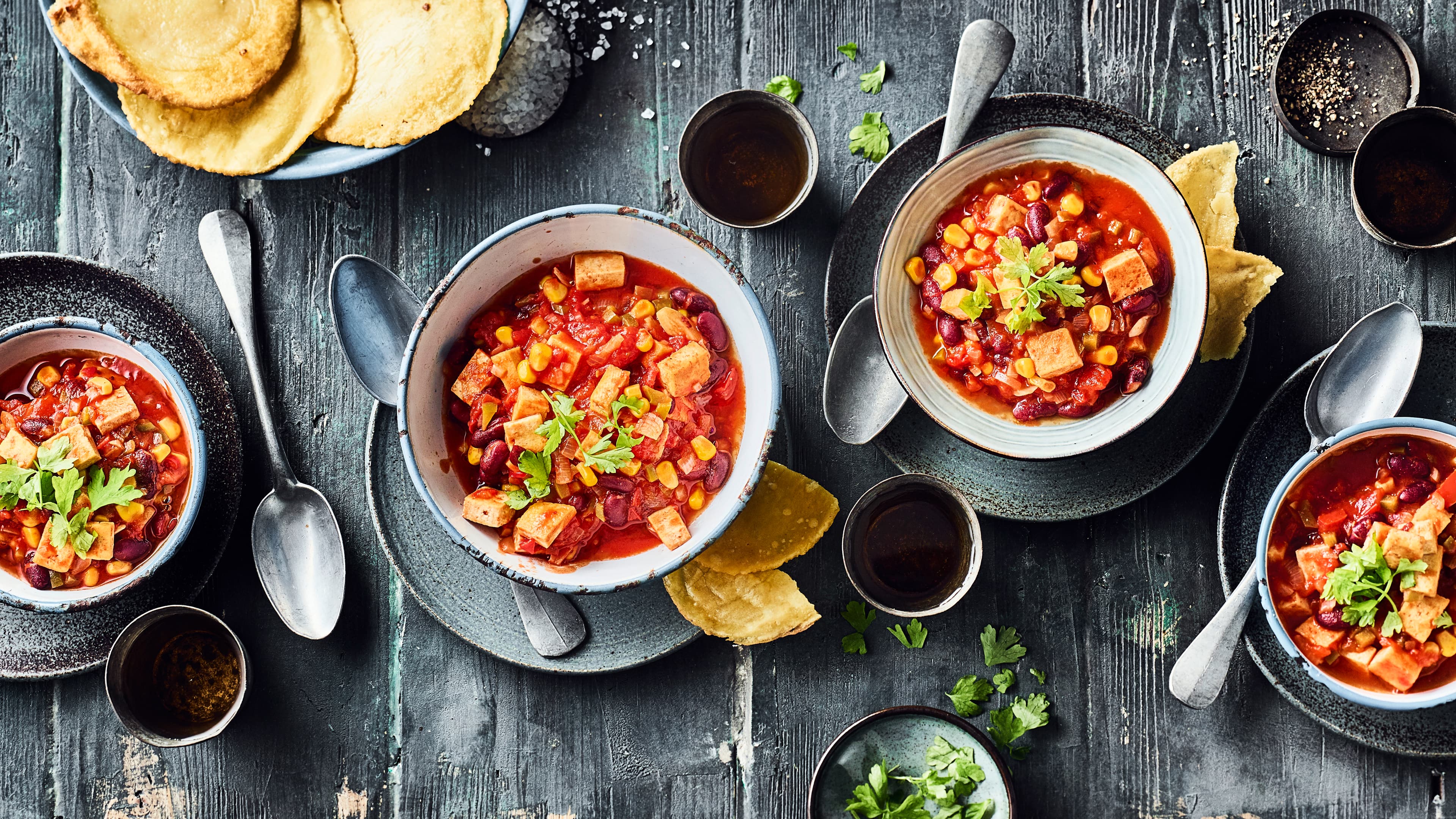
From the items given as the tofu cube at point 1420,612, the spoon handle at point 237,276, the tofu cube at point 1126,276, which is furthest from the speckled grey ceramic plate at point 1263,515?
the spoon handle at point 237,276

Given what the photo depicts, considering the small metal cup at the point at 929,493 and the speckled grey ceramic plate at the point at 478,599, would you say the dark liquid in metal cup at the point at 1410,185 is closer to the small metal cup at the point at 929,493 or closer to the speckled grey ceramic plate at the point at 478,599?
the small metal cup at the point at 929,493

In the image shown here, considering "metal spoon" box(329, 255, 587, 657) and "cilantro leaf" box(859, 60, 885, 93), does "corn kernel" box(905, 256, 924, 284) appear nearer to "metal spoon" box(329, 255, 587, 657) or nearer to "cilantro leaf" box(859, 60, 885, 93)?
"cilantro leaf" box(859, 60, 885, 93)

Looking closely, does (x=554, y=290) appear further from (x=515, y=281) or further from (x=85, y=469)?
(x=85, y=469)

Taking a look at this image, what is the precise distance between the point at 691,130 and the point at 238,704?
9.49 feet

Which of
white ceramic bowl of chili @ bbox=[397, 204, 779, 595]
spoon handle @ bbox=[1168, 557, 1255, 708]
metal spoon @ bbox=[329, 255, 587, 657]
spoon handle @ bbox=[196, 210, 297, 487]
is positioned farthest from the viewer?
spoon handle @ bbox=[196, 210, 297, 487]

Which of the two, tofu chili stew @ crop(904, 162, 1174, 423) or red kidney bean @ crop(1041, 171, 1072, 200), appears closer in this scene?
tofu chili stew @ crop(904, 162, 1174, 423)

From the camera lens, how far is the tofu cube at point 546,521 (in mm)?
3344

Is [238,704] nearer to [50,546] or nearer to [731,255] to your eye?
[50,546]

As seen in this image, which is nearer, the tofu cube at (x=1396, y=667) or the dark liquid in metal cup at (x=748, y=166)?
the tofu cube at (x=1396, y=667)

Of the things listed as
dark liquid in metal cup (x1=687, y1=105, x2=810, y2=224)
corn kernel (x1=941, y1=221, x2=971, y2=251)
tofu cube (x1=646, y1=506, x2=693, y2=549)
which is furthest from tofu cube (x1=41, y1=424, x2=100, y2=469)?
corn kernel (x1=941, y1=221, x2=971, y2=251)

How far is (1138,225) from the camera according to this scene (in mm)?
3561

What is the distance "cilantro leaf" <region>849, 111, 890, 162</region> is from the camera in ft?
13.1

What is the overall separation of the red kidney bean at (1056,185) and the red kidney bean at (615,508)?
1.86m

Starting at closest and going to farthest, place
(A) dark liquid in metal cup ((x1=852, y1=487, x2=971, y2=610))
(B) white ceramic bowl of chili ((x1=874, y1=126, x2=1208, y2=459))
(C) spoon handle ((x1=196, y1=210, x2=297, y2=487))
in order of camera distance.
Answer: (B) white ceramic bowl of chili ((x1=874, y1=126, x2=1208, y2=459)) < (A) dark liquid in metal cup ((x1=852, y1=487, x2=971, y2=610)) < (C) spoon handle ((x1=196, y1=210, x2=297, y2=487))
